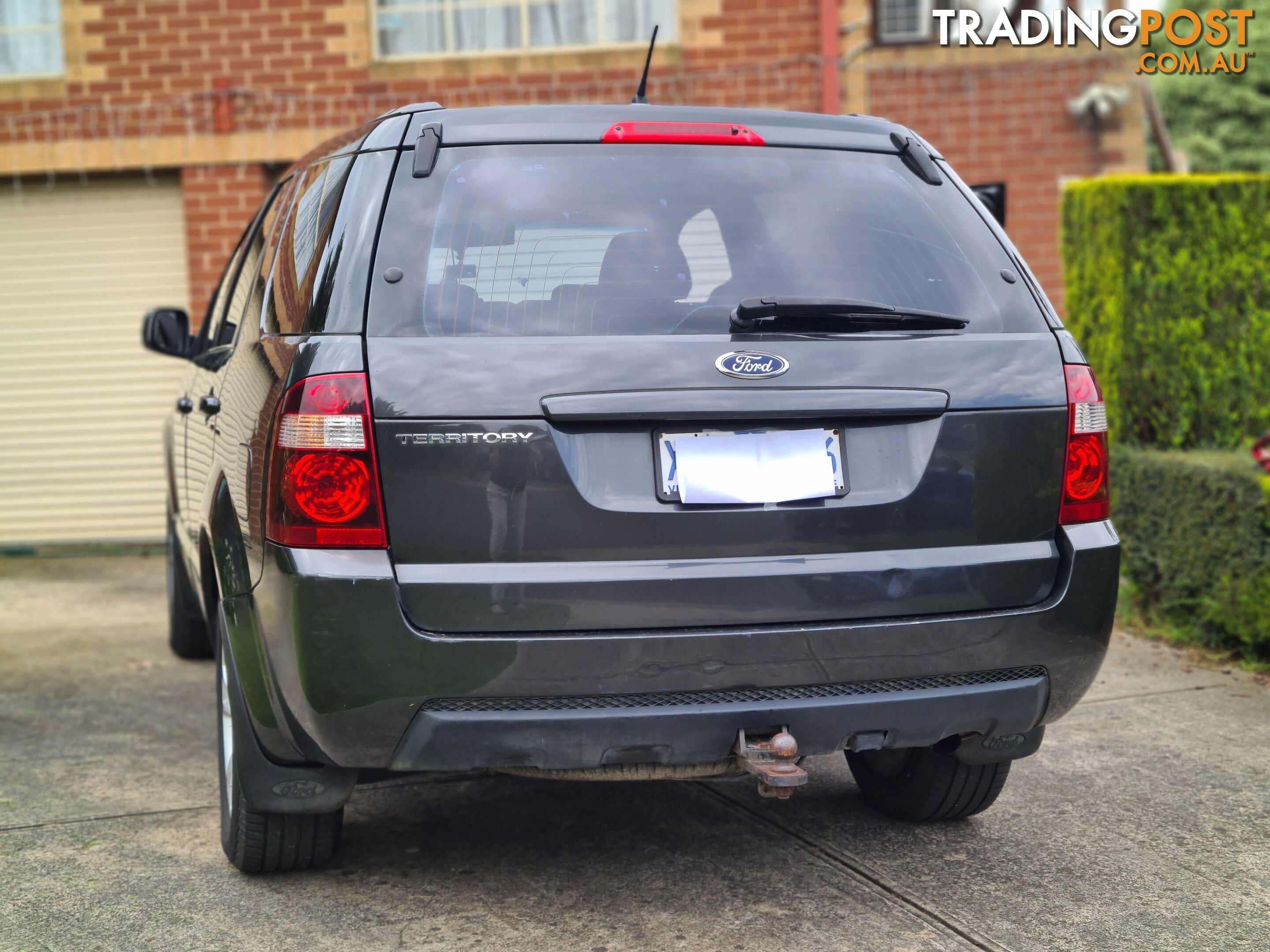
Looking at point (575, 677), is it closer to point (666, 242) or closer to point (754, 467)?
point (754, 467)

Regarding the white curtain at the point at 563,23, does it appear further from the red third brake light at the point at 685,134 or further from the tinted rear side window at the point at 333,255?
the red third brake light at the point at 685,134

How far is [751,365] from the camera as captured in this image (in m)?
2.73

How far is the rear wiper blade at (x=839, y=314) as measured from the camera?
278 cm

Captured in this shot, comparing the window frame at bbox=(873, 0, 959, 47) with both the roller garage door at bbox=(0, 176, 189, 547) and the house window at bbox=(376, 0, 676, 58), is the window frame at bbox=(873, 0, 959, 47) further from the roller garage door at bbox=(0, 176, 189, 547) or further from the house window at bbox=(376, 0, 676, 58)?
the roller garage door at bbox=(0, 176, 189, 547)

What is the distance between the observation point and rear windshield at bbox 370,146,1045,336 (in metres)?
2.78

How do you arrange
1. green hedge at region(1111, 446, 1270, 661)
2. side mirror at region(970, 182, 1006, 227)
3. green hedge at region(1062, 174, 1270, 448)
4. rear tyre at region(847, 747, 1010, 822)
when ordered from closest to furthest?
1. rear tyre at region(847, 747, 1010, 822)
2. green hedge at region(1111, 446, 1270, 661)
3. side mirror at region(970, 182, 1006, 227)
4. green hedge at region(1062, 174, 1270, 448)

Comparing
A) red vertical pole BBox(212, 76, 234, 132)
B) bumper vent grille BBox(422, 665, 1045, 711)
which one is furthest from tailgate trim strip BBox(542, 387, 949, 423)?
red vertical pole BBox(212, 76, 234, 132)

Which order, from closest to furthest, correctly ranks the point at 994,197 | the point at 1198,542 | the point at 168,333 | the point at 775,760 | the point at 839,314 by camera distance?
the point at 775,760 < the point at 839,314 < the point at 168,333 < the point at 1198,542 < the point at 994,197

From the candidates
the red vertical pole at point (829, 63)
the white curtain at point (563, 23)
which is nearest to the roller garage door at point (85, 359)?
the white curtain at point (563, 23)

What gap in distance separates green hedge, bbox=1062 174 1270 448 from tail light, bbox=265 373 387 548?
181 inches

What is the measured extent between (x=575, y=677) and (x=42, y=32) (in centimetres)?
890

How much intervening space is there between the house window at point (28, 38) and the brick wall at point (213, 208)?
1330 mm

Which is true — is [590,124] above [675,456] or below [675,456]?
above

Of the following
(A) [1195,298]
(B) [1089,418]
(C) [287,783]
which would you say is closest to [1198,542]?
(A) [1195,298]
